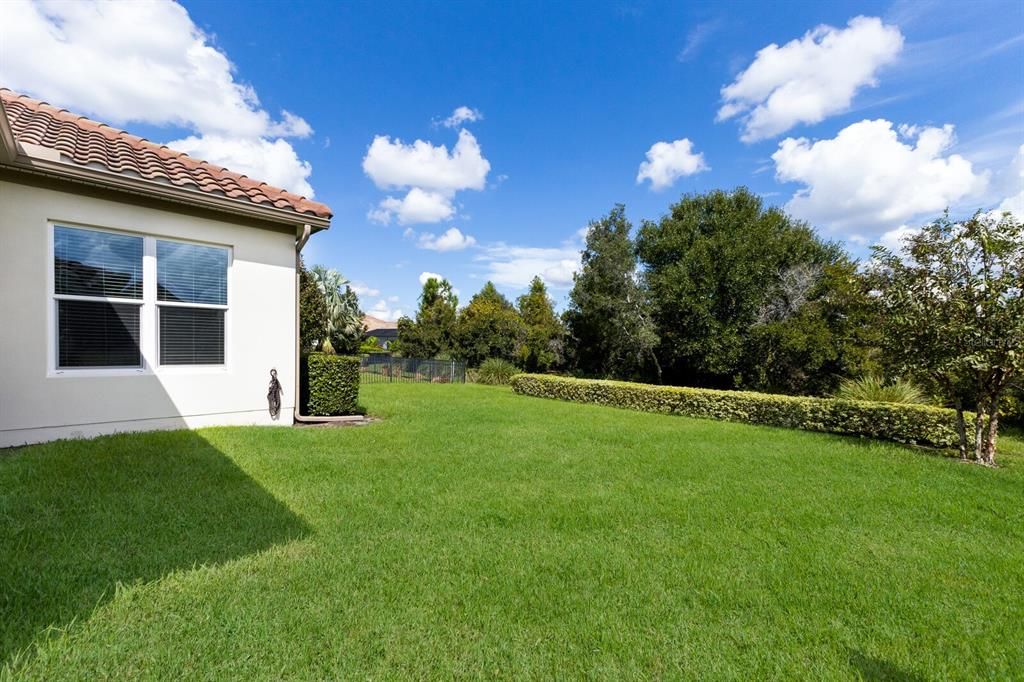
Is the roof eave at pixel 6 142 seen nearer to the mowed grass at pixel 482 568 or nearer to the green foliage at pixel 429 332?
the mowed grass at pixel 482 568

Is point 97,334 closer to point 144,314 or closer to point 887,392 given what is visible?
point 144,314

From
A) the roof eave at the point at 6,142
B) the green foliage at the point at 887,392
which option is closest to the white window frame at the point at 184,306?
the roof eave at the point at 6,142

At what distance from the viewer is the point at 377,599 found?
2555 millimetres

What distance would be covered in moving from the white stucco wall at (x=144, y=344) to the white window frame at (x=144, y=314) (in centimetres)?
2

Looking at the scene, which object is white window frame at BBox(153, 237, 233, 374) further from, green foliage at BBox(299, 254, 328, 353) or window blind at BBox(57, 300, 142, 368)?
green foliage at BBox(299, 254, 328, 353)

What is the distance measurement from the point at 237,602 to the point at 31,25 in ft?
27.2

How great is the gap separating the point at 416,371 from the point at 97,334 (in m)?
16.3

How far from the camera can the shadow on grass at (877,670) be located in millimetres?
2086

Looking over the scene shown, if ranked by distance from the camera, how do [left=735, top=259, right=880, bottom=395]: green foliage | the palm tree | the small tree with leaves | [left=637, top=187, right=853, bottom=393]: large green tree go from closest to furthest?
1. the small tree with leaves
2. [left=735, top=259, right=880, bottom=395]: green foliage
3. [left=637, top=187, right=853, bottom=393]: large green tree
4. the palm tree

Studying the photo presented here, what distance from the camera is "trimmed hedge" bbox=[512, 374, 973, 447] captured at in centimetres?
A: 827

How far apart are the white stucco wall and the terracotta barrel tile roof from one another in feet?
1.63

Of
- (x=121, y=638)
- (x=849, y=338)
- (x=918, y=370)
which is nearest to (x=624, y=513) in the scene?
(x=121, y=638)

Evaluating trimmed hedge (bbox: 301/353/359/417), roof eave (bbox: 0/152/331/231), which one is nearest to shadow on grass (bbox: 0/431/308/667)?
trimmed hedge (bbox: 301/353/359/417)

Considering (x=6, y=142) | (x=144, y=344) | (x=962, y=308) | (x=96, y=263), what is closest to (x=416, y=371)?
(x=144, y=344)
